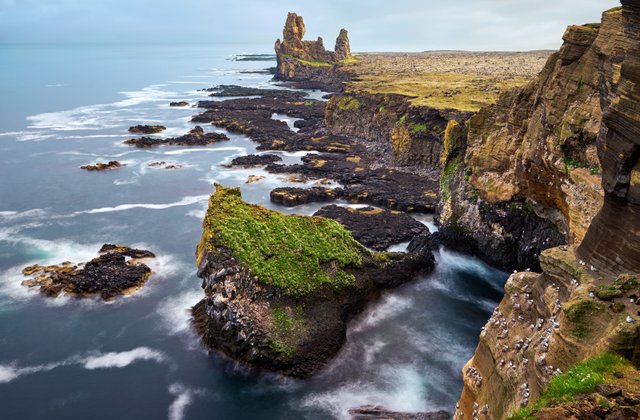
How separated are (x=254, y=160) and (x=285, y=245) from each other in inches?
1712

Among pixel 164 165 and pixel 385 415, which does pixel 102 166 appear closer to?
pixel 164 165

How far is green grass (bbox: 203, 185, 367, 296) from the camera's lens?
30.6 m

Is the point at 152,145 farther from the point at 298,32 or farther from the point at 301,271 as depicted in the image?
the point at 298,32

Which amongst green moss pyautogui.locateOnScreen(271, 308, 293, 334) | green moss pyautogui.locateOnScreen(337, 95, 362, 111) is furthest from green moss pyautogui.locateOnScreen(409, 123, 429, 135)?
green moss pyautogui.locateOnScreen(271, 308, 293, 334)

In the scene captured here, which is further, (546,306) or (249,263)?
(249,263)

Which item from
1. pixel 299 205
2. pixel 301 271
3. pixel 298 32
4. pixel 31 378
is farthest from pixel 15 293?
pixel 298 32

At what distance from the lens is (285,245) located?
3259cm

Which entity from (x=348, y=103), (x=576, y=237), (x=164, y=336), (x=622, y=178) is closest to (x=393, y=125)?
(x=348, y=103)

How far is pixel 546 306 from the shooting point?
16.7m

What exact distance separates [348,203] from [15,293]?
3326 cm

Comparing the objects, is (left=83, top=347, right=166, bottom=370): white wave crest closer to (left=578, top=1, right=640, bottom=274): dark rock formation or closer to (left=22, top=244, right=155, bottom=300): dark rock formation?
(left=22, top=244, right=155, bottom=300): dark rock formation

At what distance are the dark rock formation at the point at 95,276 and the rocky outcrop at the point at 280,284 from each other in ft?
21.7

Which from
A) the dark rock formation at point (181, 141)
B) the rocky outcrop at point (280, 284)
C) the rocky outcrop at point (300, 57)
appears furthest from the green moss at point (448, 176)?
the rocky outcrop at point (300, 57)

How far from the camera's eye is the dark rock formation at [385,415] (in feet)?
79.1
